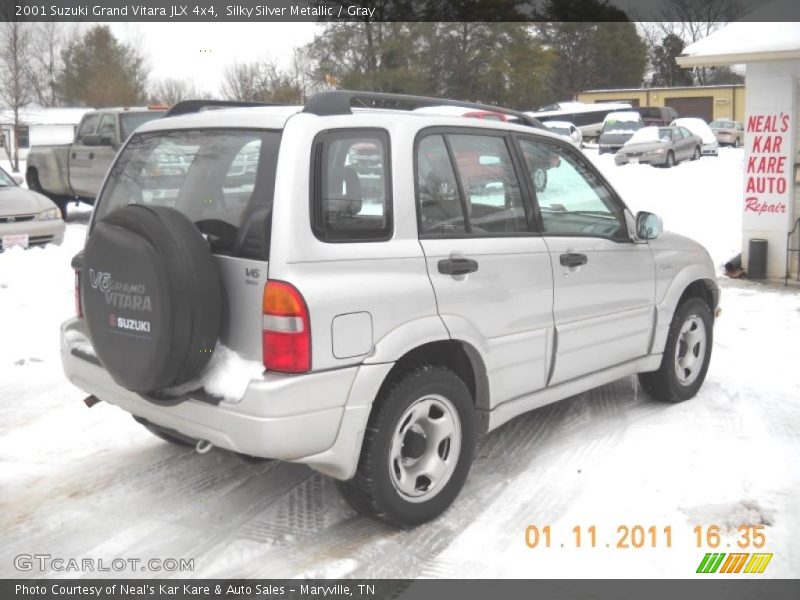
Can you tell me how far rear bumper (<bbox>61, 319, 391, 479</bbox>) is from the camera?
3365mm

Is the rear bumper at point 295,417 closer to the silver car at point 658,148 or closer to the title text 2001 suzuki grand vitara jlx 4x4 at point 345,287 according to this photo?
the title text 2001 suzuki grand vitara jlx 4x4 at point 345,287

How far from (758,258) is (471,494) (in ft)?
24.2

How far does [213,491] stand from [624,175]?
1828 centimetres

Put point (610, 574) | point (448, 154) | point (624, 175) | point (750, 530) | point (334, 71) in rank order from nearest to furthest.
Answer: point (610, 574)
point (750, 530)
point (448, 154)
point (624, 175)
point (334, 71)

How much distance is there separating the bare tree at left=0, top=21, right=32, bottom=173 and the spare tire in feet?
117

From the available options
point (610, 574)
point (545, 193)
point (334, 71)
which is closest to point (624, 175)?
point (545, 193)

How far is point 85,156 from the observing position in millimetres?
15148

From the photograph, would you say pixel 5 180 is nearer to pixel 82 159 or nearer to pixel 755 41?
pixel 82 159

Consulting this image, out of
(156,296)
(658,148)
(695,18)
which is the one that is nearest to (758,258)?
(156,296)

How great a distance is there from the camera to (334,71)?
1542 inches

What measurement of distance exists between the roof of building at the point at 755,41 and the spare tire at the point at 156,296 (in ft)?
27.1

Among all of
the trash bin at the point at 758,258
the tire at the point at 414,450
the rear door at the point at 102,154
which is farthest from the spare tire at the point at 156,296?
the rear door at the point at 102,154

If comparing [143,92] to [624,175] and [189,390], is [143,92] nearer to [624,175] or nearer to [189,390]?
[624,175]

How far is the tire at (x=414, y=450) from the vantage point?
370 centimetres
